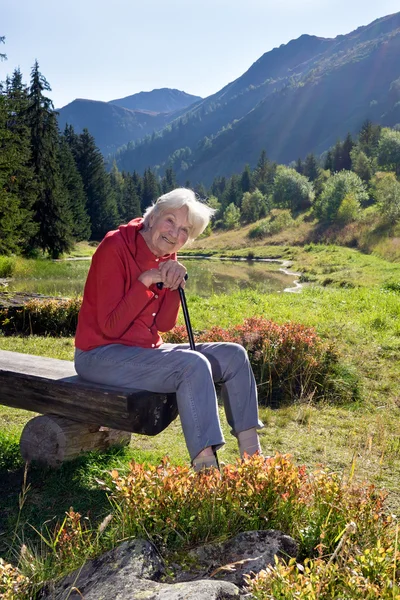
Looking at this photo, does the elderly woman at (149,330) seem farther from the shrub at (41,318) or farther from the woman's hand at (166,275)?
the shrub at (41,318)

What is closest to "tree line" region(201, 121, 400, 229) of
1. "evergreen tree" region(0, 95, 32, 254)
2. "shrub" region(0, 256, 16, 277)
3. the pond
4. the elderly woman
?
the pond

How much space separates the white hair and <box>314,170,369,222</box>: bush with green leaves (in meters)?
54.6

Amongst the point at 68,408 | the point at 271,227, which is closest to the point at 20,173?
the point at 68,408

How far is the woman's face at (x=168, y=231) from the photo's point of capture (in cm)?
410

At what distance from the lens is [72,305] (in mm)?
10867

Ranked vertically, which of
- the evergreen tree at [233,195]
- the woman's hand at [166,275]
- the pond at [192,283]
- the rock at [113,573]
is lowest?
the pond at [192,283]

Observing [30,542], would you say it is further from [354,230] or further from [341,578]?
[354,230]

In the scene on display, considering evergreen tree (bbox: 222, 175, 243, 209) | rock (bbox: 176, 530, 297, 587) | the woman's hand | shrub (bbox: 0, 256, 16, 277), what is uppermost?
evergreen tree (bbox: 222, 175, 243, 209)

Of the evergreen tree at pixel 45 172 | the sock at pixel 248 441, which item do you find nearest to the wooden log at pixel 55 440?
the sock at pixel 248 441

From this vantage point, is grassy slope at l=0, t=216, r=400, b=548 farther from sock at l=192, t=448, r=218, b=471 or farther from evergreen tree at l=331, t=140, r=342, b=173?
evergreen tree at l=331, t=140, r=342, b=173

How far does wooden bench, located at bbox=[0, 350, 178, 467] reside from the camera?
12.5ft

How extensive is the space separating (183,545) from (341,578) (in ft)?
2.50

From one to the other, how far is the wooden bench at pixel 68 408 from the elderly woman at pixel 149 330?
155mm

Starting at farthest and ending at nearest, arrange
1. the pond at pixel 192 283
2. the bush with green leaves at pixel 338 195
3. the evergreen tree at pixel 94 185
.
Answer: the evergreen tree at pixel 94 185, the bush with green leaves at pixel 338 195, the pond at pixel 192 283
